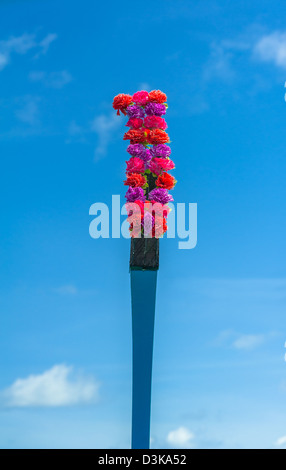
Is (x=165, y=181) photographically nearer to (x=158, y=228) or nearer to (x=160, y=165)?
(x=160, y=165)

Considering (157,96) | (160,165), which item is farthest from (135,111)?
(160,165)

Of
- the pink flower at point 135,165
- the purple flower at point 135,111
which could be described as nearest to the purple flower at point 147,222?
the pink flower at point 135,165

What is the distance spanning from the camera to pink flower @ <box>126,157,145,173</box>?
14.2 metres

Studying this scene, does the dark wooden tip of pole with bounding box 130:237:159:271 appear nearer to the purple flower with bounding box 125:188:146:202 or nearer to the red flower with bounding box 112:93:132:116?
the purple flower with bounding box 125:188:146:202

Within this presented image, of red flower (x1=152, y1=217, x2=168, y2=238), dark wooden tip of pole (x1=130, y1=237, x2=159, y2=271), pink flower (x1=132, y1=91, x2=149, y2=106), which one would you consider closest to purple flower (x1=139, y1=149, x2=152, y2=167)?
pink flower (x1=132, y1=91, x2=149, y2=106)

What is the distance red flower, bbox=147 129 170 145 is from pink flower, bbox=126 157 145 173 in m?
0.58

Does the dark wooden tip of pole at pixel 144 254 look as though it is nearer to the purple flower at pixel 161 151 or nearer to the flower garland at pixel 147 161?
the flower garland at pixel 147 161

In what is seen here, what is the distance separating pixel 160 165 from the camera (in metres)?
14.3
